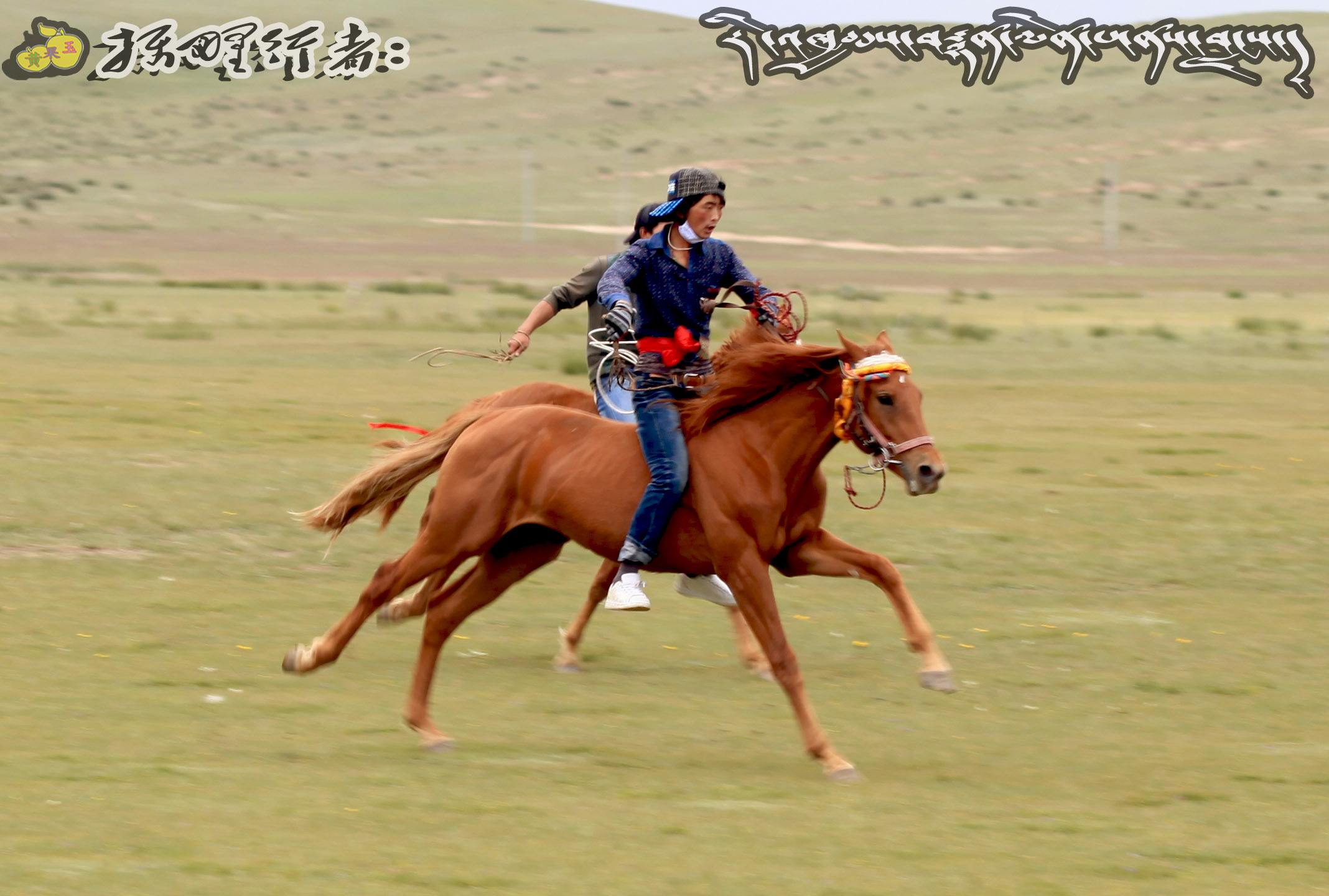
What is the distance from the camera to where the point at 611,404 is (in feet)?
30.9

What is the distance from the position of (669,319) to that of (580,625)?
1940 mm

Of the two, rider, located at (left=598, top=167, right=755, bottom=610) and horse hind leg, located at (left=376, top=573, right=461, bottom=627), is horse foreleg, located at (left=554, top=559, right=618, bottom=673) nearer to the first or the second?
horse hind leg, located at (left=376, top=573, right=461, bottom=627)

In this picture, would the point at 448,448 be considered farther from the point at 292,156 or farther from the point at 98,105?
the point at 98,105

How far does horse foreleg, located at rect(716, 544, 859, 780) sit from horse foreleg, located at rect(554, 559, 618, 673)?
1976mm

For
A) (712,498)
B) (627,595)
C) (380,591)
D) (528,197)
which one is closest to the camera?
(712,498)

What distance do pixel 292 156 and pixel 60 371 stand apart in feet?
224

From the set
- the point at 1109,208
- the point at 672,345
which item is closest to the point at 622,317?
the point at 672,345

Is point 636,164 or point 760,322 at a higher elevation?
point 760,322

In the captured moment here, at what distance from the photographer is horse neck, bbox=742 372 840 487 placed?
7473mm

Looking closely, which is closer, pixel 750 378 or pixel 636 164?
pixel 750 378

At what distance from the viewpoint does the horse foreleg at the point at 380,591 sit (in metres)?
7.71

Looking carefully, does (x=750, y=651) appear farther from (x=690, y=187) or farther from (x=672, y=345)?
(x=690, y=187)

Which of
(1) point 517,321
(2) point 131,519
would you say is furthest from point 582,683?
(1) point 517,321

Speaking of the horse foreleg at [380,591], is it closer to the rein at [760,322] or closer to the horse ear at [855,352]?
the rein at [760,322]
